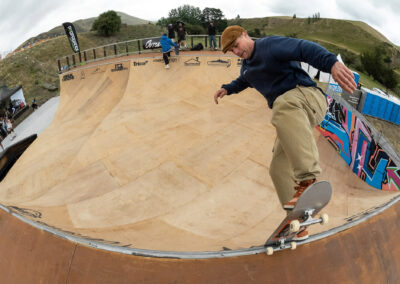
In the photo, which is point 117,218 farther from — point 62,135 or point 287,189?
point 62,135

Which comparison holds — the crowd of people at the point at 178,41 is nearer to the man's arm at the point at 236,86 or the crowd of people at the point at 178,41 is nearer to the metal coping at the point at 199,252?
the man's arm at the point at 236,86

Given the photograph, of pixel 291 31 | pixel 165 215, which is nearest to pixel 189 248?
pixel 165 215

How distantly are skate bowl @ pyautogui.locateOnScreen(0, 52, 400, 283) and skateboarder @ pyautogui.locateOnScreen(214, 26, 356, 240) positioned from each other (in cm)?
66

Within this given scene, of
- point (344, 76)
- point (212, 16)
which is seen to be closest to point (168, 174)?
point (344, 76)

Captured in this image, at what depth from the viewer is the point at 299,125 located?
212cm

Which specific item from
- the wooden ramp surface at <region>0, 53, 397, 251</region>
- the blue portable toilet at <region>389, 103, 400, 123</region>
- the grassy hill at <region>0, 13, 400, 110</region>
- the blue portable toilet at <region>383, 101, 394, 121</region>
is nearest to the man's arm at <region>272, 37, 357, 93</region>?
the wooden ramp surface at <region>0, 53, 397, 251</region>

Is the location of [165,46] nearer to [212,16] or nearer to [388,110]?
[388,110]

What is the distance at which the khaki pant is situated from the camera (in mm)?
2059

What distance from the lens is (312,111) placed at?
233 centimetres

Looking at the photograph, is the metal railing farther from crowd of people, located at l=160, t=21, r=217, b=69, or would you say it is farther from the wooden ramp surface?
the wooden ramp surface

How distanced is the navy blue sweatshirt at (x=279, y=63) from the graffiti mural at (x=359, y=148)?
3.84 metres

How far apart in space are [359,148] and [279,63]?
16.1 ft

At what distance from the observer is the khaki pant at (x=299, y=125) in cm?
206

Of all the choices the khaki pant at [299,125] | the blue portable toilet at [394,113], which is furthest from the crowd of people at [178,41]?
the khaki pant at [299,125]
